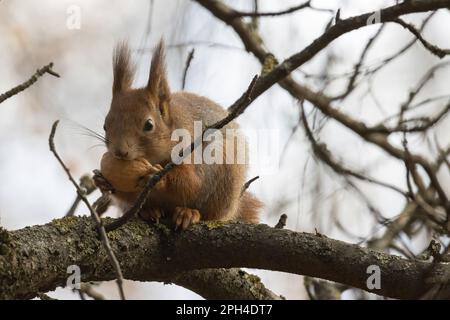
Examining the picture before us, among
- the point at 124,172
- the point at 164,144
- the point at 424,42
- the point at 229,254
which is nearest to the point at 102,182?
Result: the point at 124,172

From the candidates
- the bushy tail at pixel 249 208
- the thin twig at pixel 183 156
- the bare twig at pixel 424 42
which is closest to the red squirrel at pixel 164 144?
the bushy tail at pixel 249 208

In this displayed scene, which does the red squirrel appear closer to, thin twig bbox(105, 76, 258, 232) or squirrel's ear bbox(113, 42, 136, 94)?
squirrel's ear bbox(113, 42, 136, 94)

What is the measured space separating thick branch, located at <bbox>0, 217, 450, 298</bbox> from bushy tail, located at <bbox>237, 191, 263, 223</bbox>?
0.72 m

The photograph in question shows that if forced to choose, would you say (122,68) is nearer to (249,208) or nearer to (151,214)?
(151,214)

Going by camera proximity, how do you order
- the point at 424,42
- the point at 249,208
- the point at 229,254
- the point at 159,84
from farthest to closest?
the point at 249,208, the point at 159,84, the point at 424,42, the point at 229,254

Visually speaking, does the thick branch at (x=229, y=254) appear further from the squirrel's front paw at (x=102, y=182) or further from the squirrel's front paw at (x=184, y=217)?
the squirrel's front paw at (x=102, y=182)

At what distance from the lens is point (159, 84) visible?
2.55m

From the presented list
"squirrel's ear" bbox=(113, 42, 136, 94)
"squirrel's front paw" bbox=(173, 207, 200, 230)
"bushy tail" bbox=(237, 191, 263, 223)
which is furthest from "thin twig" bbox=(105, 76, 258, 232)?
"bushy tail" bbox=(237, 191, 263, 223)

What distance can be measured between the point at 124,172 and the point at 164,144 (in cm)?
25

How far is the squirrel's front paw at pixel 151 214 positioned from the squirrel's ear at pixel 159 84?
40 centimetres

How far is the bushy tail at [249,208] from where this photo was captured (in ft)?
9.26
